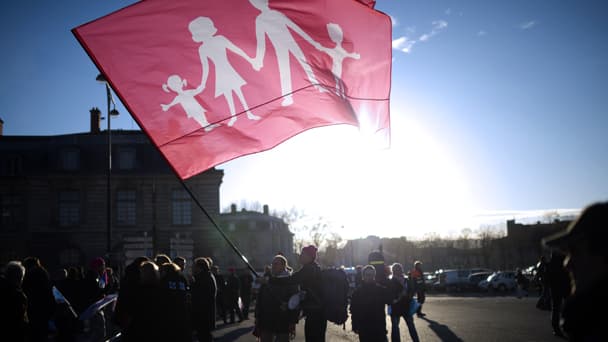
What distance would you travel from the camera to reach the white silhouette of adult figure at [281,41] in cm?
802

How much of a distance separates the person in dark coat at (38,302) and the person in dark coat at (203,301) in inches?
99.7

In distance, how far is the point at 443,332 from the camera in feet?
52.1

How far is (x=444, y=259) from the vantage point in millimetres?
126312

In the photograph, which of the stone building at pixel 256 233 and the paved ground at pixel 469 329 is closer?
the paved ground at pixel 469 329

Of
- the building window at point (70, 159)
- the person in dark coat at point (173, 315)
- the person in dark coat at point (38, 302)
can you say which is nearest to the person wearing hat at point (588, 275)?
the person in dark coat at point (173, 315)

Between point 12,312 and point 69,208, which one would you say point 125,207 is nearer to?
point 69,208

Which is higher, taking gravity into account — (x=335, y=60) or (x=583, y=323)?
(x=335, y=60)

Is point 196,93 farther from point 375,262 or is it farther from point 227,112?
point 375,262

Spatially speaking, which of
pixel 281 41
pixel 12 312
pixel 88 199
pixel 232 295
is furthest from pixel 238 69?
pixel 88 199

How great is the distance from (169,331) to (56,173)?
4304cm

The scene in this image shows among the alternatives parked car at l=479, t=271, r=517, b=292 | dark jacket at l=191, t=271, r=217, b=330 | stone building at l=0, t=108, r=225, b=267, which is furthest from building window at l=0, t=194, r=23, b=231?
dark jacket at l=191, t=271, r=217, b=330

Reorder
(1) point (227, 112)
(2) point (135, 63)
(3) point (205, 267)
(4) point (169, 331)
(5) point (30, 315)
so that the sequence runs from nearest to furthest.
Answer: (4) point (169, 331)
(2) point (135, 63)
(1) point (227, 112)
(5) point (30, 315)
(3) point (205, 267)

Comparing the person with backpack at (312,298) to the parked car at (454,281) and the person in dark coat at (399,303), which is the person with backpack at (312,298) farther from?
the parked car at (454,281)

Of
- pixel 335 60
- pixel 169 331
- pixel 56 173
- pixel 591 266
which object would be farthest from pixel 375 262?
pixel 56 173
